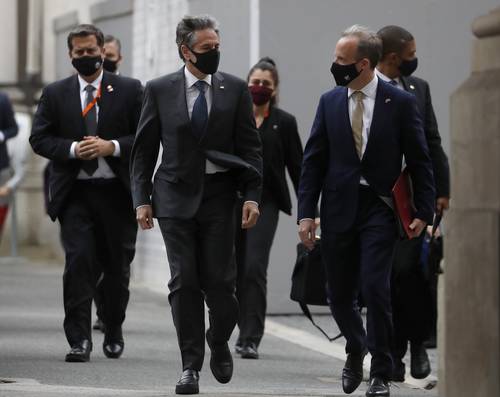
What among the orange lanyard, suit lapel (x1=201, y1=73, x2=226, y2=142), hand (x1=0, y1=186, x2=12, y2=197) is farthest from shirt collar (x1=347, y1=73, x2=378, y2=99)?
hand (x1=0, y1=186, x2=12, y2=197)

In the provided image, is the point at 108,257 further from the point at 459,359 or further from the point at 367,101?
the point at 459,359

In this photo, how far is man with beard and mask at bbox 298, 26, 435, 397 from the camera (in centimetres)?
934

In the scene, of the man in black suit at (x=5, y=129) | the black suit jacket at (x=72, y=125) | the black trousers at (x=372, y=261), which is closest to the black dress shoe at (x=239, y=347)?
the black suit jacket at (x=72, y=125)

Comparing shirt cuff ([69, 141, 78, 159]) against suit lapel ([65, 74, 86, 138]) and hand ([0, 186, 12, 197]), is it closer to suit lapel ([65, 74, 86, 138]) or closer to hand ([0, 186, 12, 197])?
suit lapel ([65, 74, 86, 138])

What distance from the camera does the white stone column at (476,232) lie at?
738 cm

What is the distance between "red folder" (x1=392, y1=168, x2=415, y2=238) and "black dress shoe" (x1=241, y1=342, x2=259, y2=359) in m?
2.86

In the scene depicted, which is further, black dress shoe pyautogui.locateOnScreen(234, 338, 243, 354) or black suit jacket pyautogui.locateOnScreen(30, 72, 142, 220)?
black dress shoe pyautogui.locateOnScreen(234, 338, 243, 354)

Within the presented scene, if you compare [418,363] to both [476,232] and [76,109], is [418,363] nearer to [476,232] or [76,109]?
[76,109]

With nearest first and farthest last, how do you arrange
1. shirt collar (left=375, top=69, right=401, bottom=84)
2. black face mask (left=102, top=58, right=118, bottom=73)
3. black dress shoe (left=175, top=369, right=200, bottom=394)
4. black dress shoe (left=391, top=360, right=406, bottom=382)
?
black dress shoe (left=175, top=369, right=200, bottom=394) → shirt collar (left=375, top=69, right=401, bottom=84) → black dress shoe (left=391, top=360, right=406, bottom=382) → black face mask (left=102, top=58, right=118, bottom=73)

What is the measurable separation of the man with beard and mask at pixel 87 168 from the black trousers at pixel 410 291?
5.94 feet

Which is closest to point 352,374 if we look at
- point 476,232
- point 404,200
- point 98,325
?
point 404,200

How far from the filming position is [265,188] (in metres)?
12.3

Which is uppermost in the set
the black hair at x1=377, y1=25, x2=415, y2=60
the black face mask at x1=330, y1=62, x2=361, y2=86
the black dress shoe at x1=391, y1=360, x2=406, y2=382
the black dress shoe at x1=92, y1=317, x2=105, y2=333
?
the black hair at x1=377, y1=25, x2=415, y2=60

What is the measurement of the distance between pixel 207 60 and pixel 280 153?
9.59 ft
